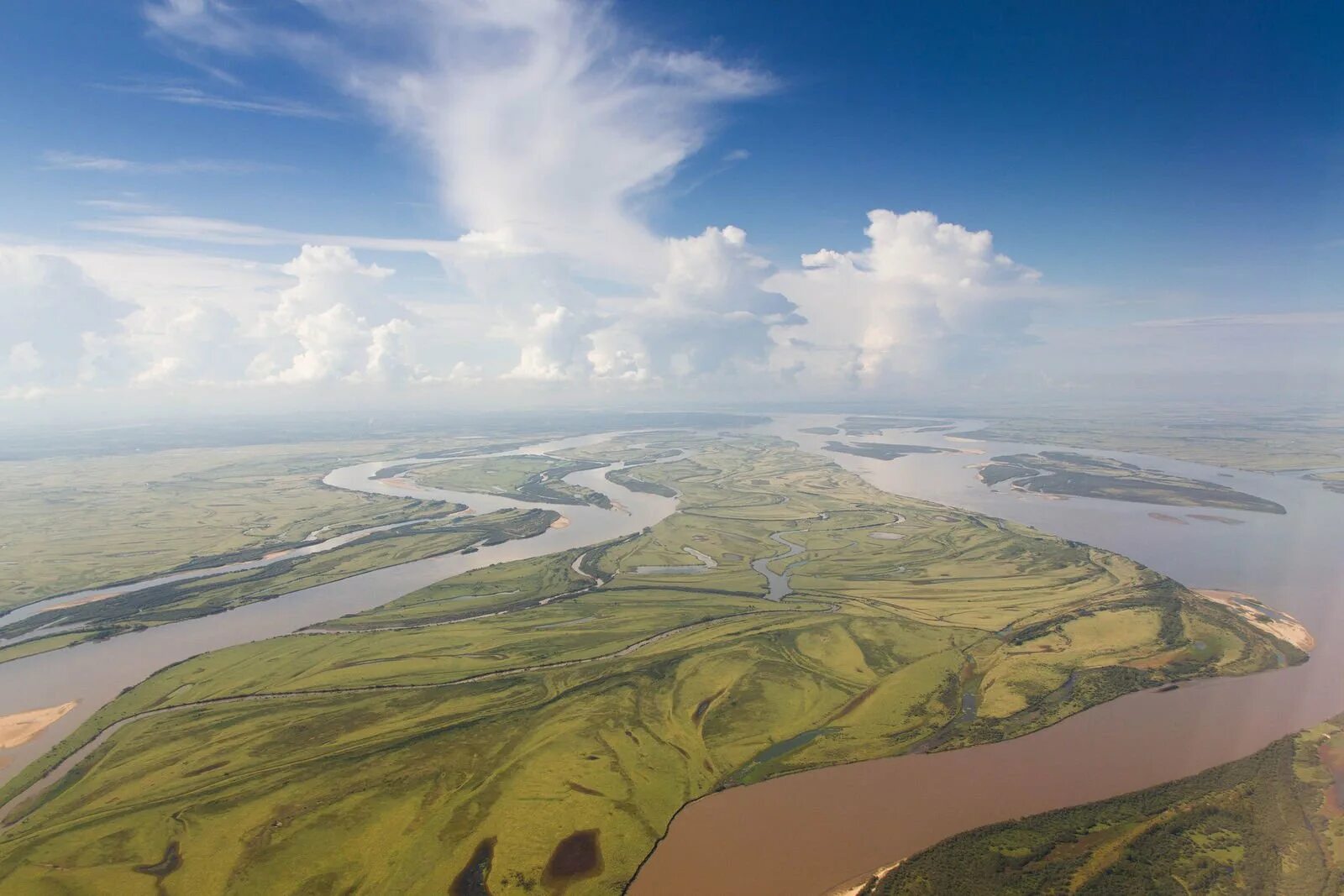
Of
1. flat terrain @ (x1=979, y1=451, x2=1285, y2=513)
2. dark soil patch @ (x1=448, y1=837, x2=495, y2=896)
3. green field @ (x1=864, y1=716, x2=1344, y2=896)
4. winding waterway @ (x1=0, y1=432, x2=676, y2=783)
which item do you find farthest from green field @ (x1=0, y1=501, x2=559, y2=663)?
flat terrain @ (x1=979, y1=451, x2=1285, y2=513)

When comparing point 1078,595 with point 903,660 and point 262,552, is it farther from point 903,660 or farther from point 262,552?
point 262,552

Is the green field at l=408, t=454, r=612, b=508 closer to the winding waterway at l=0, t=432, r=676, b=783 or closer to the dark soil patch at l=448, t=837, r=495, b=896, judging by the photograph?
the winding waterway at l=0, t=432, r=676, b=783

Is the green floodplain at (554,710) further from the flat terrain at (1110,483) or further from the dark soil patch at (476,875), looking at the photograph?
the flat terrain at (1110,483)

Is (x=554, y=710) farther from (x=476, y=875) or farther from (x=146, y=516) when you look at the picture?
(x=146, y=516)

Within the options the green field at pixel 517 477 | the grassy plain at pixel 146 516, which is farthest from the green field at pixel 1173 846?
the green field at pixel 517 477

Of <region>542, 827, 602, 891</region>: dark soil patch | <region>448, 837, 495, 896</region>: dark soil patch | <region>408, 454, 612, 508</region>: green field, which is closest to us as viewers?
<region>448, 837, 495, 896</region>: dark soil patch

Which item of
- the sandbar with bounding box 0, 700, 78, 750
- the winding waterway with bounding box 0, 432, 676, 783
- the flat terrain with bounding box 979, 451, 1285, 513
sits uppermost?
the flat terrain with bounding box 979, 451, 1285, 513

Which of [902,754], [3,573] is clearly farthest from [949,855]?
[3,573]
